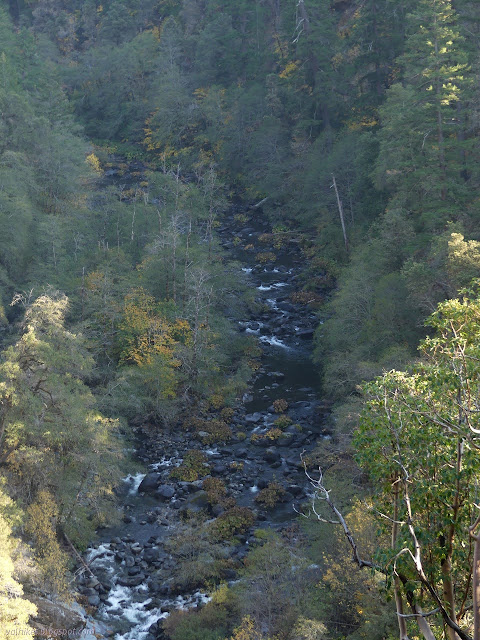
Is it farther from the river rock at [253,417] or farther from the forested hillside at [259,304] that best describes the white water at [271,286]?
the river rock at [253,417]

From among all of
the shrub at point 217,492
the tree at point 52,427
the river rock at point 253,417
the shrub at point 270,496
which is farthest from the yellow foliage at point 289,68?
the tree at point 52,427

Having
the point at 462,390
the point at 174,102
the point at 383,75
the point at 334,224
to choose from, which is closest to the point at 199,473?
the point at 462,390

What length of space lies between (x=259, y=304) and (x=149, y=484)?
18520 millimetres

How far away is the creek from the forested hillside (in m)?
0.28

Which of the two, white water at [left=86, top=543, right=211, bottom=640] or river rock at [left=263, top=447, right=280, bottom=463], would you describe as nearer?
white water at [left=86, top=543, right=211, bottom=640]

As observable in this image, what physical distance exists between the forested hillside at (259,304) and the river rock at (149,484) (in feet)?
2.75

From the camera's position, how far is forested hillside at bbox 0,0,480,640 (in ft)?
29.3

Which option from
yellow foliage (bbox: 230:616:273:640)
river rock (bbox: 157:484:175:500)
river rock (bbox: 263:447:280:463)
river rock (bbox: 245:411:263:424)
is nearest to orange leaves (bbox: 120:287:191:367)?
river rock (bbox: 245:411:263:424)

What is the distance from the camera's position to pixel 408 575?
7.76m

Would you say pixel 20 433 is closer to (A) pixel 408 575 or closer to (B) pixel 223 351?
(A) pixel 408 575

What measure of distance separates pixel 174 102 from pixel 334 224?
27598 mm

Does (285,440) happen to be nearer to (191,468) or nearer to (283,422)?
(283,422)

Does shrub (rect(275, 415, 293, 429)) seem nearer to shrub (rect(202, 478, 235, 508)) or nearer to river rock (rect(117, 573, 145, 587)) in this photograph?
shrub (rect(202, 478, 235, 508))

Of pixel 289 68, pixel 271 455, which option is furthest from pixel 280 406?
pixel 289 68
